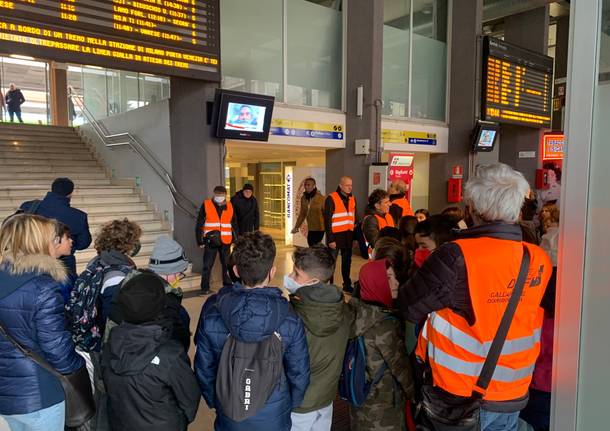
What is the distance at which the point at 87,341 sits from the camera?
2.16 metres

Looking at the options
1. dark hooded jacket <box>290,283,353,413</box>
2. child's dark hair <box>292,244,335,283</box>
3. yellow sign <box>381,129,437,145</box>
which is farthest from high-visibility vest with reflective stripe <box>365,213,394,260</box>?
yellow sign <box>381,129,437,145</box>

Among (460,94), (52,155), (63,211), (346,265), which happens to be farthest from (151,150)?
(460,94)

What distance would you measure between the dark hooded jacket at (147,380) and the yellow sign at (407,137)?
6944mm

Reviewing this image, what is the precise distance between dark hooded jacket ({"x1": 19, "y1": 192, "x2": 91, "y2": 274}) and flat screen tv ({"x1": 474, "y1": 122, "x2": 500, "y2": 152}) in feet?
24.4

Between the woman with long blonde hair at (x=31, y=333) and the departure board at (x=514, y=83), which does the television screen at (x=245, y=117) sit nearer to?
the woman with long blonde hair at (x=31, y=333)

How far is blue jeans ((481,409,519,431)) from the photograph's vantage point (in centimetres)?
154

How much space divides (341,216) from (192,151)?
225cm

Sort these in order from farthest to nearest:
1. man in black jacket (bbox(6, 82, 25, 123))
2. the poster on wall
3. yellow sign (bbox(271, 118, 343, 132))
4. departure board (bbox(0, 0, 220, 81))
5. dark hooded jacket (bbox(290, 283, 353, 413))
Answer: man in black jacket (bbox(6, 82, 25, 123)), the poster on wall, yellow sign (bbox(271, 118, 343, 132)), departure board (bbox(0, 0, 220, 81)), dark hooded jacket (bbox(290, 283, 353, 413))

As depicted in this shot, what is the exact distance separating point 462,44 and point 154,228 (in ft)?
23.1

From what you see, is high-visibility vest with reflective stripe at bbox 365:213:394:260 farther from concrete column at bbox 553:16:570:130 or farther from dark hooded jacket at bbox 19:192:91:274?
concrete column at bbox 553:16:570:130

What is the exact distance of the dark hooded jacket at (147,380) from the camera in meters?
1.59

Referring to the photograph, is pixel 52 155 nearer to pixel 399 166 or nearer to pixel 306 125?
pixel 306 125

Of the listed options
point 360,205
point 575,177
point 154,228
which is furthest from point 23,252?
point 360,205

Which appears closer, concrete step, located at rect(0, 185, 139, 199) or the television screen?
the television screen
